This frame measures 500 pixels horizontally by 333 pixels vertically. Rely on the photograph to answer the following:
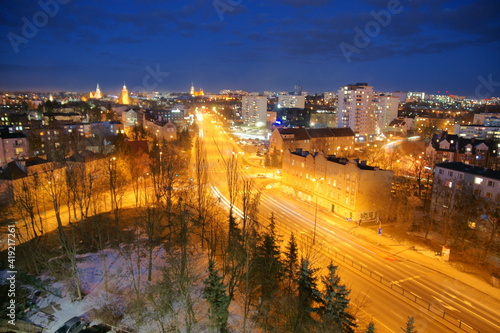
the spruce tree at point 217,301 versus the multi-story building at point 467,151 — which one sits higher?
the multi-story building at point 467,151

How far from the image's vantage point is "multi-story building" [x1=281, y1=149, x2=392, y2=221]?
24016 mm

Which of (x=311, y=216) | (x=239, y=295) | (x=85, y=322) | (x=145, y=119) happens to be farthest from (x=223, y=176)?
(x=145, y=119)

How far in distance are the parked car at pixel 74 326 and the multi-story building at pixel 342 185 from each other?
61.1 feet

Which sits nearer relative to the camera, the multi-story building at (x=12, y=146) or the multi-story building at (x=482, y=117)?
the multi-story building at (x=12, y=146)

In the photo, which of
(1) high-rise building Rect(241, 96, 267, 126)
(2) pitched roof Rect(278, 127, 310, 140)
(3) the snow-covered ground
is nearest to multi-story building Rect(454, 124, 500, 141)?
(2) pitched roof Rect(278, 127, 310, 140)

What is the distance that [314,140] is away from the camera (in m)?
48.6

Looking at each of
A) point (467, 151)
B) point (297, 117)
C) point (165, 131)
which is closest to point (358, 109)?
point (297, 117)

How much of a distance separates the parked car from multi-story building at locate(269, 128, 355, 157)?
35929 millimetres

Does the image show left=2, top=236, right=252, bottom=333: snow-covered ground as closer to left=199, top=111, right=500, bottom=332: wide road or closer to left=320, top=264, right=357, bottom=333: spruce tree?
left=320, top=264, right=357, bottom=333: spruce tree

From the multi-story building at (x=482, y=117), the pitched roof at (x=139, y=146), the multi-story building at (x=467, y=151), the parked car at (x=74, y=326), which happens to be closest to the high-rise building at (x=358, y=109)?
the multi-story building at (x=482, y=117)

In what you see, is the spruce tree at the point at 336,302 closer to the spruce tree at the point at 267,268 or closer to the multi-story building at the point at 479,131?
the spruce tree at the point at 267,268

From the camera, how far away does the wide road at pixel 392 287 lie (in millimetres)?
13039

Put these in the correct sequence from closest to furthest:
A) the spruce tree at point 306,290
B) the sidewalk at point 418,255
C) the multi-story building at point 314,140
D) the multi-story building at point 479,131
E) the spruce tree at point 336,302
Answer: the spruce tree at point 336,302 < the spruce tree at point 306,290 < the sidewalk at point 418,255 < the multi-story building at point 314,140 < the multi-story building at point 479,131

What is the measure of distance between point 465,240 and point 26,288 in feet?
81.1
